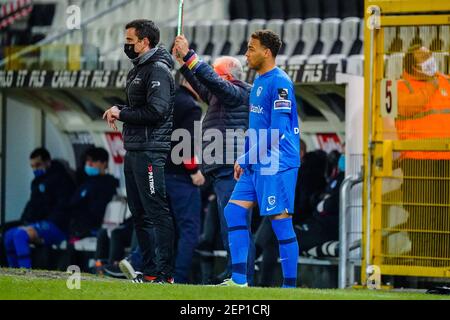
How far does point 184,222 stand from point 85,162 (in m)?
3.35

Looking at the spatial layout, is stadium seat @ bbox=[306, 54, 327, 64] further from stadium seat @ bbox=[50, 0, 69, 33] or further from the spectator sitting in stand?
stadium seat @ bbox=[50, 0, 69, 33]

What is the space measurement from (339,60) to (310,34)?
1.60 metres

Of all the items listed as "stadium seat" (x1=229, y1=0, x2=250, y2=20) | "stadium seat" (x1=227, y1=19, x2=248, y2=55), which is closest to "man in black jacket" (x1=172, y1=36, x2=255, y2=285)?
"stadium seat" (x1=227, y1=19, x2=248, y2=55)

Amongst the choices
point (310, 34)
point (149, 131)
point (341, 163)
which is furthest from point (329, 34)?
point (149, 131)

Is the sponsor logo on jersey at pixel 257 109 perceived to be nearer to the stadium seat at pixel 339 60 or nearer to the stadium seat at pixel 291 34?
the stadium seat at pixel 339 60

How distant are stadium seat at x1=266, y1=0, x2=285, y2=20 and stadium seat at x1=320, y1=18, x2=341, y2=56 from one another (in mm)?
1305

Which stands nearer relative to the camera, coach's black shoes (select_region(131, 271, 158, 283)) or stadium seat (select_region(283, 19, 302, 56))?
coach's black shoes (select_region(131, 271, 158, 283))

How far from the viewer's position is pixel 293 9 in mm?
17062

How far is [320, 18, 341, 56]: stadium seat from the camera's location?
617 inches

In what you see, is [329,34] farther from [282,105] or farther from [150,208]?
[282,105]

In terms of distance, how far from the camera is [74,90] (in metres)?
15.9

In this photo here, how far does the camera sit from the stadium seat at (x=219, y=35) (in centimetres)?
1639

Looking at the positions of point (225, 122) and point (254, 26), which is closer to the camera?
point (225, 122)
